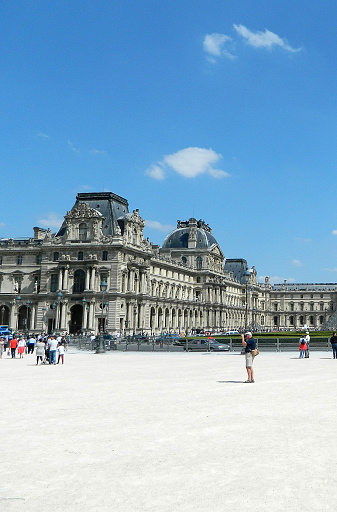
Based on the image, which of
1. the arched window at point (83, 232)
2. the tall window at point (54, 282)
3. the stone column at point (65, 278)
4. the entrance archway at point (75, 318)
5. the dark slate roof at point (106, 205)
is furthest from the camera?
the dark slate roof at point (106, 205)

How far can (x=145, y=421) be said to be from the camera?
38.2 feet

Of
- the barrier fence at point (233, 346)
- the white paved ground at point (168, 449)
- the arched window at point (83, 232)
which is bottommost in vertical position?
the white paved ground at point (168, 449)

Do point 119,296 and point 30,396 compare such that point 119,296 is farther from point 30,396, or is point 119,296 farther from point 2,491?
point 2,491

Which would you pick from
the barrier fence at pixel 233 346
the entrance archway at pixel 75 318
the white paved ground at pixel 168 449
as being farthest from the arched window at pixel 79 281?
the white paved ground at pixel 168 449

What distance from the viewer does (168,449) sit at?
30.0ft

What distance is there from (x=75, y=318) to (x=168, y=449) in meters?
A: 68.2

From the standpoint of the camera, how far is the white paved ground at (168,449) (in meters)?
6.79

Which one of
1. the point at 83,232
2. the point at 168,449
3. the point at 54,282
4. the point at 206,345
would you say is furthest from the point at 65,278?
the point at 168,449

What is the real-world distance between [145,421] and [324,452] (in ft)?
13.9

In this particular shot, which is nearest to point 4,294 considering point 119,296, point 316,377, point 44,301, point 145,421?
point 44,301

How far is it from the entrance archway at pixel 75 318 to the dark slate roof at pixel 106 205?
Result: 38.9ft

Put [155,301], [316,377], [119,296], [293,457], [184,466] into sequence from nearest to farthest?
[184,466] < [293,457] < [316,377] < [119,296] < [155,301]

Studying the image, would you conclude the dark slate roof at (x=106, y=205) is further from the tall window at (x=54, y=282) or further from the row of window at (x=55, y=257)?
the tall window at (x=54, y=282)

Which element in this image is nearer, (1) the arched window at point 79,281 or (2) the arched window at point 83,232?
(1) the arched window at point 79,281
